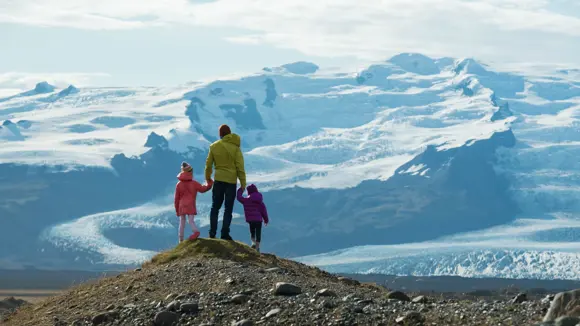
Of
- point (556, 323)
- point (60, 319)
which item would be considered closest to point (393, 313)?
point (556, 323)

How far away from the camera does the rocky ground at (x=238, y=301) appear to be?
15.1 meters

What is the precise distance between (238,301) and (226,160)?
7709mm

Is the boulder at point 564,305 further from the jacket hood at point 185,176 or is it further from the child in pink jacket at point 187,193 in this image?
the jacket hood at point 185,176

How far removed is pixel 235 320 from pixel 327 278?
7156mm

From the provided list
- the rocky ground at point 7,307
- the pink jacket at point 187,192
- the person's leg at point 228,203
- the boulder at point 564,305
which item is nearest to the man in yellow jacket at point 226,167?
the person's leg at point 228,203

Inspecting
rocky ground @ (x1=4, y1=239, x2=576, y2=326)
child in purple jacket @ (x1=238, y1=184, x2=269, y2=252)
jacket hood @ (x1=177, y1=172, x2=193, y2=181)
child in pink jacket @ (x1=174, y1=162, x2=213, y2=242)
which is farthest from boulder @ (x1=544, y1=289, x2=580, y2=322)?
child in purple jacket @ (x1=238, y1=184, x2=269, y2=252)

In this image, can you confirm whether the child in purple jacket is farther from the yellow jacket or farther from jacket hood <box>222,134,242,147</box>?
jacket hood <box>222,134,242,147</box>

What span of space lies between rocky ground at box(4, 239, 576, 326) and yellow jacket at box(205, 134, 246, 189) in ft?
4.99

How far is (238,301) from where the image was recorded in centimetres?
1691

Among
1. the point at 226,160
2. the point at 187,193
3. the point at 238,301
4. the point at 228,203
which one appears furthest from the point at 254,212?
the point at 238,301

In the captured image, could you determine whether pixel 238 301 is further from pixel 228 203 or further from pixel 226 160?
pixel 226 160

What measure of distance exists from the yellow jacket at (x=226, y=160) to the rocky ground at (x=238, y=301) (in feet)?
4.99

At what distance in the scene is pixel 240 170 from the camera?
24.4 m

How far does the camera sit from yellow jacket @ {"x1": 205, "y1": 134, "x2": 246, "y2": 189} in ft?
79.4
